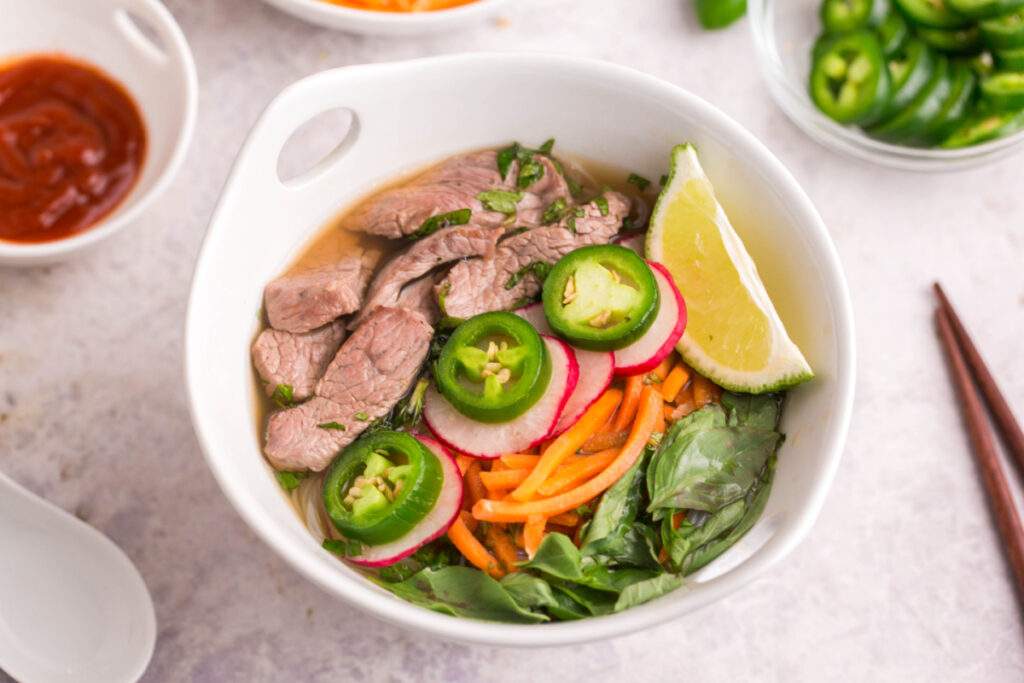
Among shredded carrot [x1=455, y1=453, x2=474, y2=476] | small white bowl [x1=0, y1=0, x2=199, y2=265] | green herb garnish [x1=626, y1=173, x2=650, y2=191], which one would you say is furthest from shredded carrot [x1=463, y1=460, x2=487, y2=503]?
small white bowl [x1=0, y1=0, x2=199, y2=265]

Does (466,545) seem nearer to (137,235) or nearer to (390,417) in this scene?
(390,417)

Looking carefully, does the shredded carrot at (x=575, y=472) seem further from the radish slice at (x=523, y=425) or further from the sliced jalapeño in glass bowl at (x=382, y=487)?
the sliced jalapeño in glass bowl at (x=382, y=487)

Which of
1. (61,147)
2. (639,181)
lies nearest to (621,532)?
(639,181)

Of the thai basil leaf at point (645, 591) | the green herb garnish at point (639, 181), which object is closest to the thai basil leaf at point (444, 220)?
the green herb garnish at point (639, 181)

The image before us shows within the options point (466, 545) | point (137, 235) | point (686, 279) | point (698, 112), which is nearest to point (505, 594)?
point (466, 545)

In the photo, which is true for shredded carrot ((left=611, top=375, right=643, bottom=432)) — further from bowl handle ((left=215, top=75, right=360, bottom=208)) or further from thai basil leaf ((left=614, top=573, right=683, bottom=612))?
bowl handle ((left=215, top=75, right=360, bottom=208))
